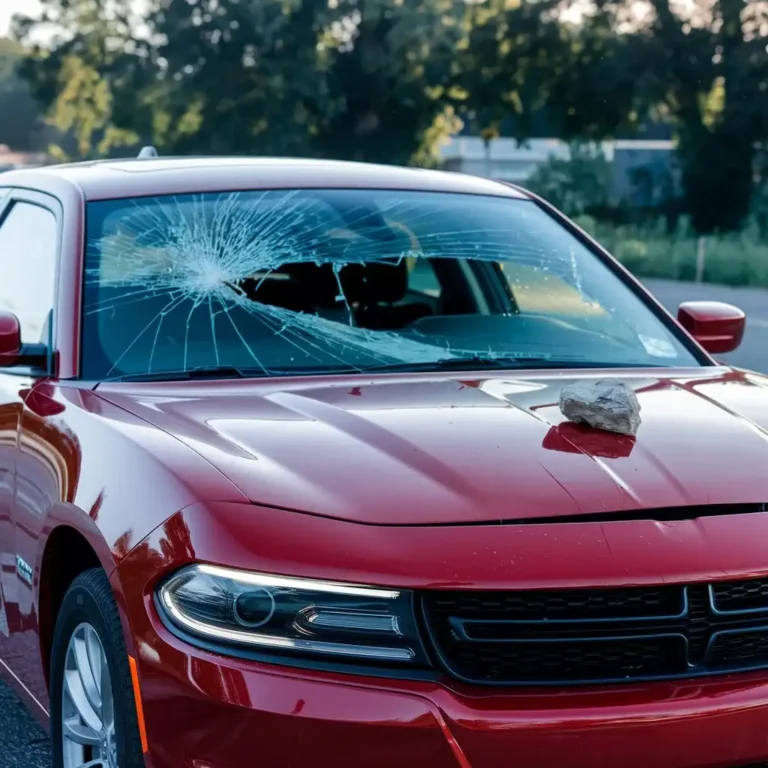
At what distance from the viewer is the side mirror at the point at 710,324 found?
464cm

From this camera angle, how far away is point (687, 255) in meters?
34.0

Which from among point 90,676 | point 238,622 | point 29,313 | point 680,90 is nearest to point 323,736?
point 238,622

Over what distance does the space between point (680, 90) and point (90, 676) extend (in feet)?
153

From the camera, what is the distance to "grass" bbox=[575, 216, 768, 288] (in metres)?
30.4

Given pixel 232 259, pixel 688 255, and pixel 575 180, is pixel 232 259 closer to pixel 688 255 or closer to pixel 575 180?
pixel 688 255

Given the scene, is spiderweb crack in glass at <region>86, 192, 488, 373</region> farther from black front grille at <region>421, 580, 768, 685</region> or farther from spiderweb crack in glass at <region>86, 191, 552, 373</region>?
black front grille at <region>421, 580, 768, 685</region>

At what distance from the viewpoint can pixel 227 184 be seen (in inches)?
174

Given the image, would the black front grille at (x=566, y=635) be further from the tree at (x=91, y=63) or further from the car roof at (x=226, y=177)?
the tree at (x=91, y=63)

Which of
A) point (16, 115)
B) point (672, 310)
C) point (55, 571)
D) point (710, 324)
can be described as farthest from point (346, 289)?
point (16, 115)

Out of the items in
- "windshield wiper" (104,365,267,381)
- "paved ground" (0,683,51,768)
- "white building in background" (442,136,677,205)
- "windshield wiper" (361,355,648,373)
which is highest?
"windshield wiper" (104,365,267,381)

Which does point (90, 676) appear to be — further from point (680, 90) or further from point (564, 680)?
point (680, 90)

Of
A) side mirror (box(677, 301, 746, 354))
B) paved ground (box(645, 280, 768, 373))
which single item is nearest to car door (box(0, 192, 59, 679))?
side mirror (box(677, 301, 746, 354))

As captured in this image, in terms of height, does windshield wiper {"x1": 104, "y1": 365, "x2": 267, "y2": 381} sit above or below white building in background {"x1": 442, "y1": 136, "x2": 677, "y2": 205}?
above

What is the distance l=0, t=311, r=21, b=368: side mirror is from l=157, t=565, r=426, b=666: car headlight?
1382 millimetres
